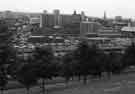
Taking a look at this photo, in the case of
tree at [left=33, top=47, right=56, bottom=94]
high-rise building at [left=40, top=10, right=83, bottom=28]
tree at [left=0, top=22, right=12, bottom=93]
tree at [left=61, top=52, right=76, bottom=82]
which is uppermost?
high-rise building at [left=40, top=10, right=83, bottom=28]

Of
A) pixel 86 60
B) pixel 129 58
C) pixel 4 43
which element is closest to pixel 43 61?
pixel 86 60

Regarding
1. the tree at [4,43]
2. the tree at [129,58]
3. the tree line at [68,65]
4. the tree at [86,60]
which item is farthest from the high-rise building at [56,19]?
the tree at [4,43]

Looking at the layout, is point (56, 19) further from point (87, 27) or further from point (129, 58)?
point (129, 58)

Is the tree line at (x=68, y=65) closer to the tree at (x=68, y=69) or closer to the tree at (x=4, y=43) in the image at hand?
the tree at (x=68, y=69)

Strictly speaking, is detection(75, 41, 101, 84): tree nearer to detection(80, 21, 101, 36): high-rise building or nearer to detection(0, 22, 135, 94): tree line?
detection(0, 22, 135, 94): tree line

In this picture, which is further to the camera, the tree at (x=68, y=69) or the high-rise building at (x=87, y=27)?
the high-rise building at (x=87, y=27)

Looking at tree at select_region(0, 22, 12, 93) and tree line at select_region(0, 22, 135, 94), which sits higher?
tree at select_region(0, 22, 12, 93)

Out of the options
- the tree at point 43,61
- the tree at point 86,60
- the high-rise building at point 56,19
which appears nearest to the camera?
the tree at point 43,61

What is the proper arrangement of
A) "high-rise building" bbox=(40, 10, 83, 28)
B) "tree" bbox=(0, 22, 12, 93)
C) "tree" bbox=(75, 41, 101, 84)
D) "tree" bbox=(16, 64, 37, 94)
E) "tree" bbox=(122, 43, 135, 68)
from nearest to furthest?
"tree" bbox=(0, 22, 12, 93) → "tree" bbox=(16, 64, 37, 94) → "tree" bbox=(75, 41, 101, 84) → "tree" bbox=(122, 43, 135, 68) → "high-rise building" bbox=(40, 10, 83, 28)

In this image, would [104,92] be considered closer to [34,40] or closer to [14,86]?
[14,86]

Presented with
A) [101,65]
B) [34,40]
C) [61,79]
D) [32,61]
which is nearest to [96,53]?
[101,65]

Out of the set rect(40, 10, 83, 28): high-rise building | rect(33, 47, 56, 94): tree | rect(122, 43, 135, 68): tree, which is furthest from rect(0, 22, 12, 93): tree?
rect(40, 10, 83, 28): high-rise building

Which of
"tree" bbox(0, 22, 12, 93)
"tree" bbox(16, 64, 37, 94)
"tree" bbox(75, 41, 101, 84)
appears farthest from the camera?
"tree" bbox(75, 41, 101, 84)

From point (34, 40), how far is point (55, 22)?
20.7m
